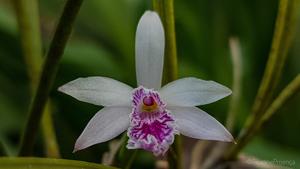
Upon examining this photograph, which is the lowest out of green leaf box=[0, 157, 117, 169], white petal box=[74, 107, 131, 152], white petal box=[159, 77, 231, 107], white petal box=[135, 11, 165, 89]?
green leaf box=[0, 157, 117, 169]

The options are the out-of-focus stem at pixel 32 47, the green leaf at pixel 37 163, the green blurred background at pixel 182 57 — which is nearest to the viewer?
the green leaf at pixel 37 163

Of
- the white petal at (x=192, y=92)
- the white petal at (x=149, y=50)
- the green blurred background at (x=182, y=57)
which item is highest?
the white petal at (x=149, y=50)

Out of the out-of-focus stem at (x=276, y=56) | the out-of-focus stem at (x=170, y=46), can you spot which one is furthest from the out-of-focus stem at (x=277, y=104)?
the out-of-focus stem at (x=170, y=46)

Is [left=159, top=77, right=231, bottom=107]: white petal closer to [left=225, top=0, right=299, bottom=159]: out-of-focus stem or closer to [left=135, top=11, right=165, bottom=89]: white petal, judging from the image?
[left=135, top=11, right=165, bottom=89]: white petal

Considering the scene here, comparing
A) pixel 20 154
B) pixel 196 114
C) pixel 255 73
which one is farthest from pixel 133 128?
pixel 255 73

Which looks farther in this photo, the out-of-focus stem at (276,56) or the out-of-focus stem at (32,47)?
the out-of-focus stem at (32,47)

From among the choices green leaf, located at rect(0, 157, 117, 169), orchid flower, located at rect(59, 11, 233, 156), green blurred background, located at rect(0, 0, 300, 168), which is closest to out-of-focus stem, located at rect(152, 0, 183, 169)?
orchid flower, located at rect(59, 11, 233, 156)

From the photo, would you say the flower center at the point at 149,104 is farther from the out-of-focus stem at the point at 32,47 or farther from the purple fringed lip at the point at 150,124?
the out-of-focus stem at the point at 32,47

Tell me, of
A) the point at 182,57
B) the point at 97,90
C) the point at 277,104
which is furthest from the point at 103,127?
the point at 182,57
